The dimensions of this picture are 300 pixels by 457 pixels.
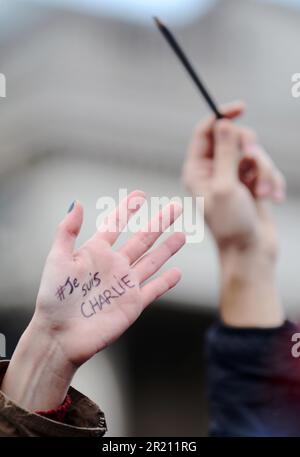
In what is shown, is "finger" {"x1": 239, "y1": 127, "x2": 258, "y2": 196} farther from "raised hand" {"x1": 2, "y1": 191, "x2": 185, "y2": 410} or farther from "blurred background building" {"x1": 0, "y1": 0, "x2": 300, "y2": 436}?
"blurred background building" {"x1": 0, "y1": 0, "x2": 300, "y2": 436}

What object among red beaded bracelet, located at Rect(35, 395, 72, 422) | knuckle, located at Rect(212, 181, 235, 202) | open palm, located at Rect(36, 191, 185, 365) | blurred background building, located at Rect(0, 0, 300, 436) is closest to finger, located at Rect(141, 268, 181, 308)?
open palm, located at Rect(36, 191, 185, 365)

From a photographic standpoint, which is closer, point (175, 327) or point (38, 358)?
point (38, 358)

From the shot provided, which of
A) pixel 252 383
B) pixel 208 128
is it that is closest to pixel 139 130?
pixel 208 128

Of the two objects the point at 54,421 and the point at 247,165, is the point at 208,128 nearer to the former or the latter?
the point at 247,165

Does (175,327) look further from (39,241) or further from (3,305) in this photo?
(3,305)

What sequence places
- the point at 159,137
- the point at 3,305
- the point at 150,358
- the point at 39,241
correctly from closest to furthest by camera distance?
the point at 3,305
the point at 39,241
the point at 150,358
the point at 159,137

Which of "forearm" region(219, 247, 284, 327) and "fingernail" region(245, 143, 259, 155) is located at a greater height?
"fingernail" region(245, 143, 259, 155)

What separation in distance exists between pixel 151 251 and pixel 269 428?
238 millimetres

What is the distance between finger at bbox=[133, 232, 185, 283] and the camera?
0.70 metres

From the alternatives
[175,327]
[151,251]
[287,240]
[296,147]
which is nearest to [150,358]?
[175,327]

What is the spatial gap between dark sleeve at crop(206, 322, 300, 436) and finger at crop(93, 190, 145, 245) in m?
0.21

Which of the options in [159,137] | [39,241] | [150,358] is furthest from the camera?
[159,137]

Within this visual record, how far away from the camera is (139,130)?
332cm

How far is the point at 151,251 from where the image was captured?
0.71 m
